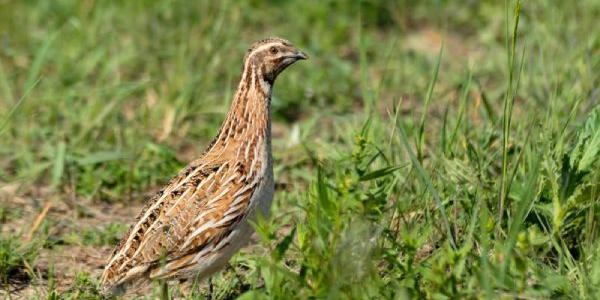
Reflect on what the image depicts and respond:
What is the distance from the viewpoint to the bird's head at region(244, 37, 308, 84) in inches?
258

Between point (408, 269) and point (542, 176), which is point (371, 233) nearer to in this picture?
point (408, 269)

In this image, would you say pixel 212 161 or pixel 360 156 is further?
pixel 212 161

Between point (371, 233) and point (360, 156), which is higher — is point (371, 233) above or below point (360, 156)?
below

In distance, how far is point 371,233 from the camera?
596 cm

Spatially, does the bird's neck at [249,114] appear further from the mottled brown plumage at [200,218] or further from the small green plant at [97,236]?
the small green plant at [97,236]

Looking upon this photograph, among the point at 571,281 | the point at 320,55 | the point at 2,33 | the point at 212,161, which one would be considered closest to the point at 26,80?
the point at 2,33

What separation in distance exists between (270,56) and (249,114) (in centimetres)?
35

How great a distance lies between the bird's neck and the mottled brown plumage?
0.04ft

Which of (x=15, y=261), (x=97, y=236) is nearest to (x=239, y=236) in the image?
(x=15, y=261)

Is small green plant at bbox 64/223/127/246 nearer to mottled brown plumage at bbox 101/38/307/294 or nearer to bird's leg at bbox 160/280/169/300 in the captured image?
mottled brown plumage at bbox 101/38/307/294

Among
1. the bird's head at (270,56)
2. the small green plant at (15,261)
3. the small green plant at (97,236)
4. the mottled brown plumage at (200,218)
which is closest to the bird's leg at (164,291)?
the mottled brown plumage at (200,218)

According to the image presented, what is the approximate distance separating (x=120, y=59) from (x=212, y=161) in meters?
3.54

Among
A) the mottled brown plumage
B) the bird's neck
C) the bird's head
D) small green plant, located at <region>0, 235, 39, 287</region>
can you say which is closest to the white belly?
the mottled brown plumage

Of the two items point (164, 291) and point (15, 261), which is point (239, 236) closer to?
point (164, 291)
